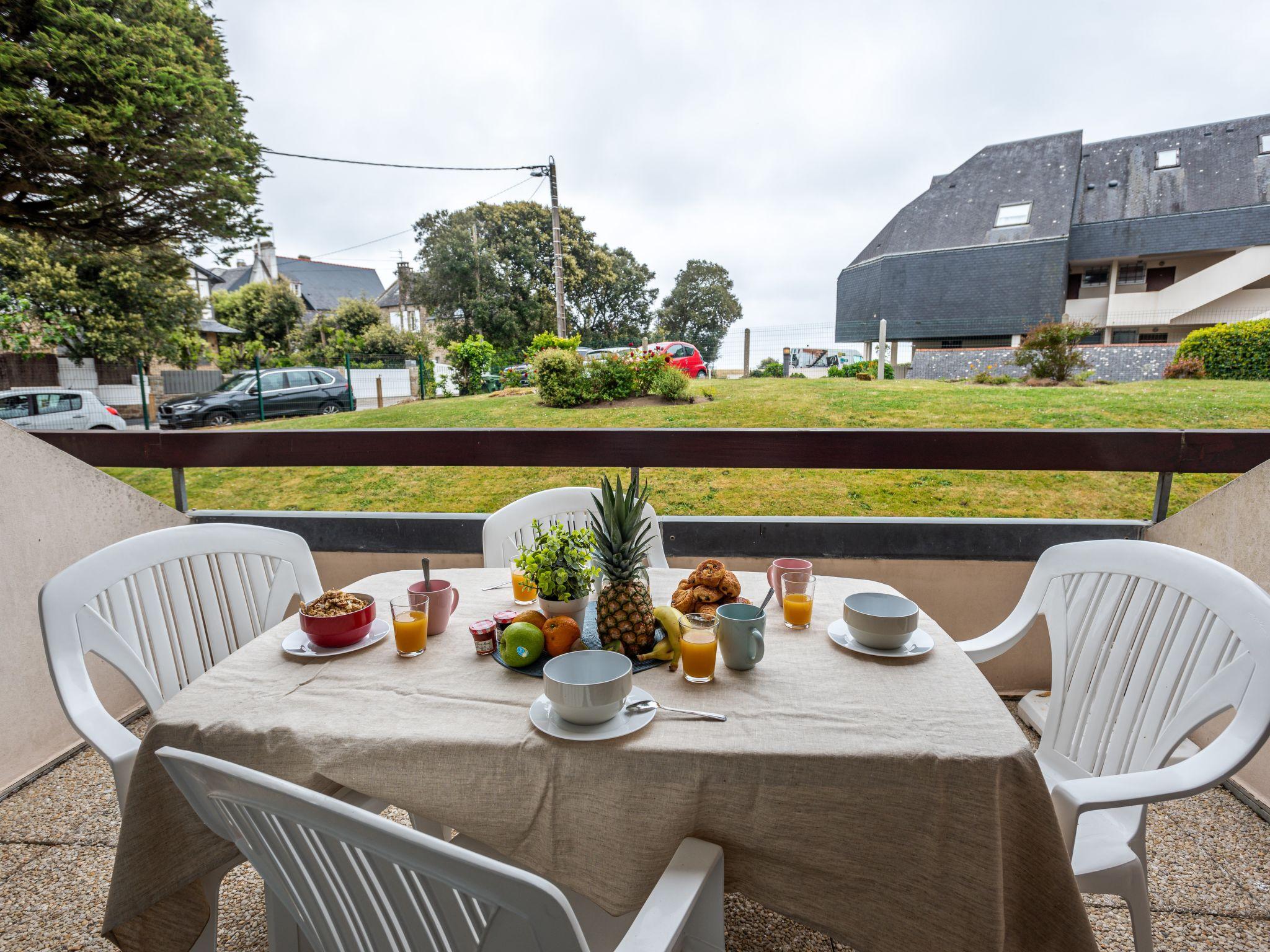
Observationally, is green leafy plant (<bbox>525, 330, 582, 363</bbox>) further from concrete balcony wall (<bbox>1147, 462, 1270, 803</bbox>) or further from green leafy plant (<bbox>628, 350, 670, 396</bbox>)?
concrete balcony wall (<bbox>1147, 462, 1270, 803</bbox>)

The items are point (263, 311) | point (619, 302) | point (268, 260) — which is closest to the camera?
point (619, 302)

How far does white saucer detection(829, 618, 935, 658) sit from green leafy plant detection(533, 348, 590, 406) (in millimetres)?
6205

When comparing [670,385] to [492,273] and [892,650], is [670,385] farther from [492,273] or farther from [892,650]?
[492,273]

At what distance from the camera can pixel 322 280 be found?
1170 inches

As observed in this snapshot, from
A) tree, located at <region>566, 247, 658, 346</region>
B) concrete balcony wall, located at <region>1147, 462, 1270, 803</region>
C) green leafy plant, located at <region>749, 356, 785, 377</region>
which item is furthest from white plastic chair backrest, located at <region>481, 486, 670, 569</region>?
tree, located at <region>566, 247, 658, 346</region>

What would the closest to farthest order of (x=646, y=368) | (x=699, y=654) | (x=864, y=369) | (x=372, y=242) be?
(x=699, y=654), (x=646, y=368), (x=864, y=369), (x=372, y=242)

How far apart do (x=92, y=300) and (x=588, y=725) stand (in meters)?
17.4

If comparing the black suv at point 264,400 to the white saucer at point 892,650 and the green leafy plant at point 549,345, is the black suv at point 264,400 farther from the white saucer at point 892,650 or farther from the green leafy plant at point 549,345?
the white saucer at point 892,650

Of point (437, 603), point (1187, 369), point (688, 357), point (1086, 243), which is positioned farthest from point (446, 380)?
point (1086, 243)

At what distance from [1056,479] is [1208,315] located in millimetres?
15773

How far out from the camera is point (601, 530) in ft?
3.64

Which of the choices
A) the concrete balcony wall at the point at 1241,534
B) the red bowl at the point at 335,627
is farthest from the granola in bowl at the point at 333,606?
the concrete balcony wall at the point at 1241,534

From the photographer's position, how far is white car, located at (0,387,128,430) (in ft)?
22.6

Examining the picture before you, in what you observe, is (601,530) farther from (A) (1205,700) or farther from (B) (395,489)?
(B) (395,489)
